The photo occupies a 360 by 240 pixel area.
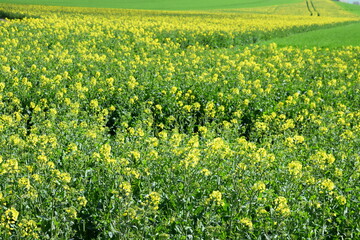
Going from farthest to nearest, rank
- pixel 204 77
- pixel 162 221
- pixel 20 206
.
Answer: pixel 204 77
pixel 20 206
pixel 162 221

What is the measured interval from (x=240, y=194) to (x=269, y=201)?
407 millimetres

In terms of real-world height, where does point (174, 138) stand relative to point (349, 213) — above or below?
above

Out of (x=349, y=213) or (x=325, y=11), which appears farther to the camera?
(x=325, y=11)

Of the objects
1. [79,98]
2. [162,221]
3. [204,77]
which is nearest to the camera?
[162,221]

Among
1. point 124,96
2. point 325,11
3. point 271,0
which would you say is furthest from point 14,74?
point 271,0

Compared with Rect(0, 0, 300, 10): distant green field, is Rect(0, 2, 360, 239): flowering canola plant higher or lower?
lower

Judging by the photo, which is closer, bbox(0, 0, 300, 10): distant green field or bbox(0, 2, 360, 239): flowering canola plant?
bbox(0, 2, 360, 239): flowering canola plant

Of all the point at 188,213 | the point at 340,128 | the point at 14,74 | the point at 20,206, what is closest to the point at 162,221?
the point at 188,213

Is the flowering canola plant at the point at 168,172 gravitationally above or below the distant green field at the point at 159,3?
below

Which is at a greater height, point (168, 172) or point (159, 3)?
point (159, 3)

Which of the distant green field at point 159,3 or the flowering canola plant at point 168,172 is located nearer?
the flowering canola plant at point 168,172

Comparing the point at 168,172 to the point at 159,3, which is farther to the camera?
the point at 159,3

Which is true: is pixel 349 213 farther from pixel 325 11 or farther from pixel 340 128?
pixel 325 11

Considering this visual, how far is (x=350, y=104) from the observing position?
37.2ft
